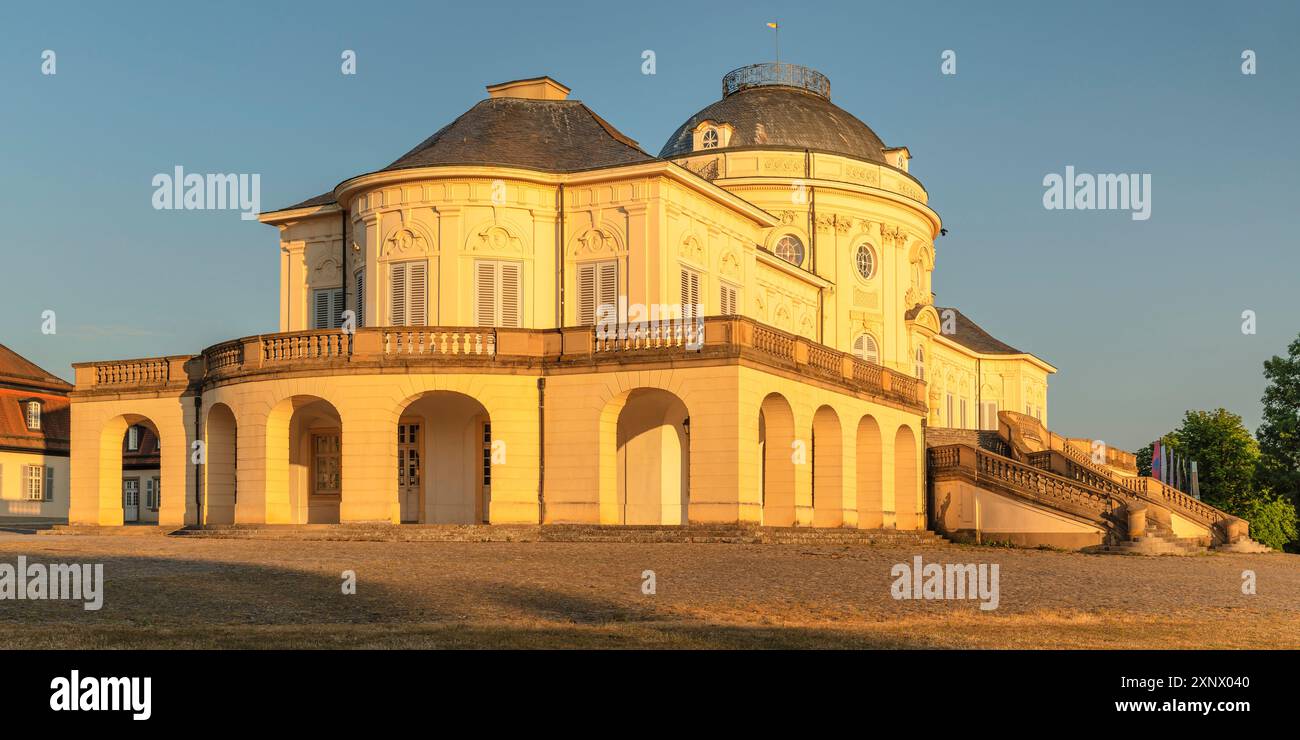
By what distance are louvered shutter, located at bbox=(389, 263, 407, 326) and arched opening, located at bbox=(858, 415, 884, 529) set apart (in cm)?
1373

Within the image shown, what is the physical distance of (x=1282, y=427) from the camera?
62.3 metres

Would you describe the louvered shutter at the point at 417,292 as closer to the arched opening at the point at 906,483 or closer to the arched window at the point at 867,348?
the arched opening at the point at 906,483

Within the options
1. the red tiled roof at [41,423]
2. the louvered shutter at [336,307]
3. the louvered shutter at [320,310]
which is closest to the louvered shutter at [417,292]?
the louvered shutter at [336,307]

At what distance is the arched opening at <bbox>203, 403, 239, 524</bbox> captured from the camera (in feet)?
123

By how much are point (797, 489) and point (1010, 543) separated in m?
8.72

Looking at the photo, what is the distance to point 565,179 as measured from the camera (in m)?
37.6

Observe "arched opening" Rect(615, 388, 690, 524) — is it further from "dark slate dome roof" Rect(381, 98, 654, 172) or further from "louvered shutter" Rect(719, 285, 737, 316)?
"dark slate dome roof" Rect(381, 98, 654, 172)

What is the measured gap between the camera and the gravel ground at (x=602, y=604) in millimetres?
13258

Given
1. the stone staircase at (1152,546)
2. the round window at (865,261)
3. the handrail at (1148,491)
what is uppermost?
the round window at (865,261)

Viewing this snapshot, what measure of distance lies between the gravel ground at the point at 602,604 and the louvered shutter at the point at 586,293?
458 inches

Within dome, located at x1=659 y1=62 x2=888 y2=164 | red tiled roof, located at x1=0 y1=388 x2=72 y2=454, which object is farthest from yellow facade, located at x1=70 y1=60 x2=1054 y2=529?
red tiled roof, located at x1=0 y1=388 x2=72 y2=454

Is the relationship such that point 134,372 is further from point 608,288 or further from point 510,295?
point 608,288

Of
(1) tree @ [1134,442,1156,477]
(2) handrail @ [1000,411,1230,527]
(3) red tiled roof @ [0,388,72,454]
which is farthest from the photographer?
(1) tree @ [1134,442,1156,477]

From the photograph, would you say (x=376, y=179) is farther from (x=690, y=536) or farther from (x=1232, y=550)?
(x=1232, y=550)
